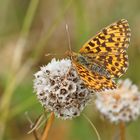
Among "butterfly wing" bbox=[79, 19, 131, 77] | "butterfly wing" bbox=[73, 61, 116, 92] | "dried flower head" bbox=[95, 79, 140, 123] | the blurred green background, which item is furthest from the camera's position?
the blurred green background

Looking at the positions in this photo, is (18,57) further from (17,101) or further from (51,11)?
(51,11)

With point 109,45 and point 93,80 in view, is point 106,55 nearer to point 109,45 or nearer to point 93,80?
point 109,45

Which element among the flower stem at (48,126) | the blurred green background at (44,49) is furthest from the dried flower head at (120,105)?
the flower stem at (48,126)

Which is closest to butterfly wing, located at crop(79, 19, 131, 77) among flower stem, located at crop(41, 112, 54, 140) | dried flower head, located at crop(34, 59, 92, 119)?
dried flower head, located at crop(34, 59, 92, 119)

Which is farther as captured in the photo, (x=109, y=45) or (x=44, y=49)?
(x=44, y=49)

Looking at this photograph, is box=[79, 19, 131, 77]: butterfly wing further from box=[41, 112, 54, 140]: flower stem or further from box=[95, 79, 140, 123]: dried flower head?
box=[95, 79, 140, 123]: dried flower head

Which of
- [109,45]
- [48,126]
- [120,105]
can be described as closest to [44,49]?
[120,105]

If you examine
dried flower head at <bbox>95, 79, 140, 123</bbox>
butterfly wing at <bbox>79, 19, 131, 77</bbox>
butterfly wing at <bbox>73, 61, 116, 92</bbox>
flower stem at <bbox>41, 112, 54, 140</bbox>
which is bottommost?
dried flower head at <bbox>95, 79, 140, 123</bbox>

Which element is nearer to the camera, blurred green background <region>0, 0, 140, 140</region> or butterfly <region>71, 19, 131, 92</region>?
butterfly <region>71, 19, 131, 92</region>
